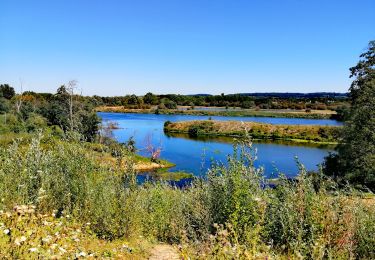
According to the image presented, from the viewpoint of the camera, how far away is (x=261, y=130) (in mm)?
75812

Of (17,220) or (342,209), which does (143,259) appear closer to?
(17,220)

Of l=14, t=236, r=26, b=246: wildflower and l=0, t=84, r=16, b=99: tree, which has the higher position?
l=0, t=84, r=16, b=99: tree

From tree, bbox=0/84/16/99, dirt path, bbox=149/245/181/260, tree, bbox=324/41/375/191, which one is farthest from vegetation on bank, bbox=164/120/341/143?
dirt path, bbox=149/245/181/260

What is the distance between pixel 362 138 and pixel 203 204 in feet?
66.0

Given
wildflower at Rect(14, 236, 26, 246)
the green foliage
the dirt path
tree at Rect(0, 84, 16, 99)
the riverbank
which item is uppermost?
tree at Rect(0, 84, 16, 99)

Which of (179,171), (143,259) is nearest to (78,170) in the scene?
(143,259)

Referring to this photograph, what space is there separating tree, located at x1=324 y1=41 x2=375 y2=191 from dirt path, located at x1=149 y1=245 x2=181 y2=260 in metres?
18.2

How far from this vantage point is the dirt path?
19.3ft

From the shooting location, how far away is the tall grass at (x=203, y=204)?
5715 millimetres

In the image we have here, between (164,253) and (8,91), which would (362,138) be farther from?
(8,91)

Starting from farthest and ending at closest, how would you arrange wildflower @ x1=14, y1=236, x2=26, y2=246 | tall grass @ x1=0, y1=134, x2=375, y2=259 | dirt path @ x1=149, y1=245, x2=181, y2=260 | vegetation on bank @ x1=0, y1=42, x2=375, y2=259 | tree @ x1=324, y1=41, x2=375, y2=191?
tree @ x1=324, y1=41, x2=375, y2=191 → dirt path @ x1=149, y1=245, x2=181, y2=260 → tall grass @ x1=0, y1=134, x2=375, y2=259 → vegetation on bank @ x1=0, y1=42, x2=375, y2=259 → wildflower @ x1=14, y1=236, x2=26, y2=246

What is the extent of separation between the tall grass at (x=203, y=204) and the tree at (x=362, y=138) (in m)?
17.1

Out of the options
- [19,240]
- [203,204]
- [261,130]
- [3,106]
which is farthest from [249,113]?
[19,240]

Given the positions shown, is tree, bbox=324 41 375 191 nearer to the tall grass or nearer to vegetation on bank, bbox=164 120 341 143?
the tall grass
